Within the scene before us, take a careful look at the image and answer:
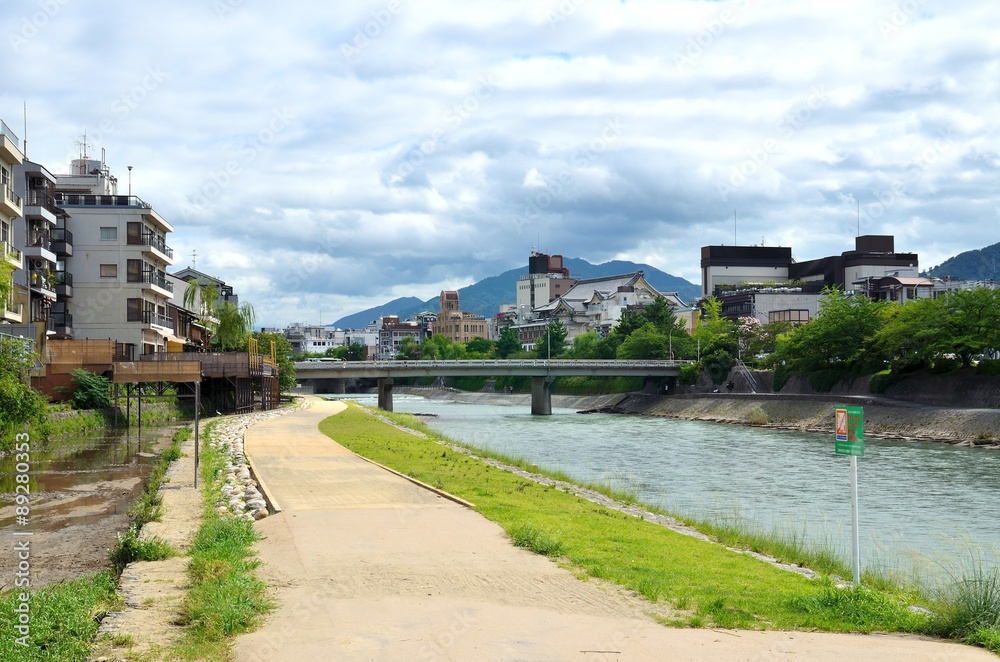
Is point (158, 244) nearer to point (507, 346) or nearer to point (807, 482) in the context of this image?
point (807, 482)

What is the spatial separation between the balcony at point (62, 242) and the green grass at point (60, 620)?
50449 mm

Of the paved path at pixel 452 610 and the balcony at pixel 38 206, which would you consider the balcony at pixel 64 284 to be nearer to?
the balcony at pixel 38 206

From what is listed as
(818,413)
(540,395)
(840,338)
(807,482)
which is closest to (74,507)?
(807,482)

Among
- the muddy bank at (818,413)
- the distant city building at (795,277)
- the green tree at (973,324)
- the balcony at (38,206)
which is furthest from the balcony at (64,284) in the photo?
the distant city building at (795,277)

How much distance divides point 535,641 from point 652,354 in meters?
99.5

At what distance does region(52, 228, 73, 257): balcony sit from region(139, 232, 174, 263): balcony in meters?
4.10

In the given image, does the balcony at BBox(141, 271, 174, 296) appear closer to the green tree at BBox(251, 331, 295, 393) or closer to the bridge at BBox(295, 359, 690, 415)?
the green tree at BBox(251, 331, 295, 393)

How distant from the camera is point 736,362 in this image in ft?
301

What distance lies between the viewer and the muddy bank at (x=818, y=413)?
50.3 meters

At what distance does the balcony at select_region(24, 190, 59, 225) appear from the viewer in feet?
164

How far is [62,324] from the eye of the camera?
56812mm

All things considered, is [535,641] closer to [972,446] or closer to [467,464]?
[467,464]

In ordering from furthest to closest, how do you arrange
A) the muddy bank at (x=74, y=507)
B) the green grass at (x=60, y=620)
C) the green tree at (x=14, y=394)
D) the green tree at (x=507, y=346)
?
the green tree at (x=507, y=346) < the green tree at (x=14, y=394) < the muddy bank at (x=74, y=507) < the green grass at (x=60, y=620)
